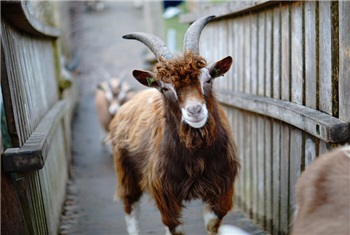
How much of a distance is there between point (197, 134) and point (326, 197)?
1.54 m

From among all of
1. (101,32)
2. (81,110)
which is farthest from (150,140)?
(101,32)

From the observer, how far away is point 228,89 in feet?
22.1

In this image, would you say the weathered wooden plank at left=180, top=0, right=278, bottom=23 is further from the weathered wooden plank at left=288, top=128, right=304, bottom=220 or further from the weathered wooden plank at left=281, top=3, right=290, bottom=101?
the weathered wooden plank at left=288, top=128, right=304, bottom=220

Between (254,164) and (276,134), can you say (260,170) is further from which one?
(276,134)

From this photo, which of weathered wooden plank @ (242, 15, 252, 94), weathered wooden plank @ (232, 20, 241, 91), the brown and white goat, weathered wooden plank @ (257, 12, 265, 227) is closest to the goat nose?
the brown and white goat

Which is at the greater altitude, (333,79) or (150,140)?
(333,79)

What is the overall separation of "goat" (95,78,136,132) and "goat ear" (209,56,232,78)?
6404 mm

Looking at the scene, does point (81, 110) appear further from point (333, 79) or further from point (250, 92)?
point (333, 79)

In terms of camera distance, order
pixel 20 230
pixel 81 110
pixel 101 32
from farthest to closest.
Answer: pixel 101 32, pixel 81 110, pixel 20 230

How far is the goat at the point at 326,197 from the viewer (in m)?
2.57

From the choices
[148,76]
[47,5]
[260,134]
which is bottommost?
[260,134]

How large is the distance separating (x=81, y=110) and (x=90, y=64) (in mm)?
5472

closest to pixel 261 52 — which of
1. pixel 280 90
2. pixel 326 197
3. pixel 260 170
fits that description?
pixel 280 90

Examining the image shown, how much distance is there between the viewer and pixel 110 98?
36.4ft
